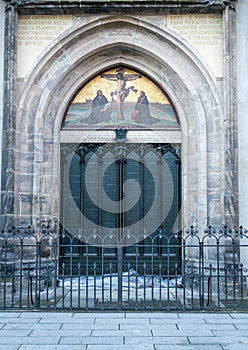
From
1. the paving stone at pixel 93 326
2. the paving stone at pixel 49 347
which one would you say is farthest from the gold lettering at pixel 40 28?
the paving stone at pixel 49 347

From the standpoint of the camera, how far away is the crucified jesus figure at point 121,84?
405 inches

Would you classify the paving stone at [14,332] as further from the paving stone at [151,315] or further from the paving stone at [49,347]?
the paving stone at [151,315]

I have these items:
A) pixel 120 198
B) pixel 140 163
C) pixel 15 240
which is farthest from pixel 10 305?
pixel 140 163

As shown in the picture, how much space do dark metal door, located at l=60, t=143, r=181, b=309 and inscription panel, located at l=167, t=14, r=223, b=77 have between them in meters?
2.05

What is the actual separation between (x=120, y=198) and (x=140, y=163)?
0.86m

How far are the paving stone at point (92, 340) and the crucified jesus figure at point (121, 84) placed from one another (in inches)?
225

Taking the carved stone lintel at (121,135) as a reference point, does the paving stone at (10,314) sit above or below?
below

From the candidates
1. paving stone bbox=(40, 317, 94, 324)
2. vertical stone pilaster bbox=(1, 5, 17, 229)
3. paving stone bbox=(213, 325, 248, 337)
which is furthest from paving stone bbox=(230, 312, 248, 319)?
vertical stone pilaster bbox=(1, 5, 17, 229)

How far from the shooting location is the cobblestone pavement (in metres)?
5.22

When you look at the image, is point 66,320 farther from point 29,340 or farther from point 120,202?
point 120,202

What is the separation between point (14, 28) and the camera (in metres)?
9.29

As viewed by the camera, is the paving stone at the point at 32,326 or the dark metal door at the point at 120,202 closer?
the paving stone at the point at 32,326

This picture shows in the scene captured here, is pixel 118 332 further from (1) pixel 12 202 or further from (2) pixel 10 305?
(1) pixel 12 202

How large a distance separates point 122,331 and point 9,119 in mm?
4977
